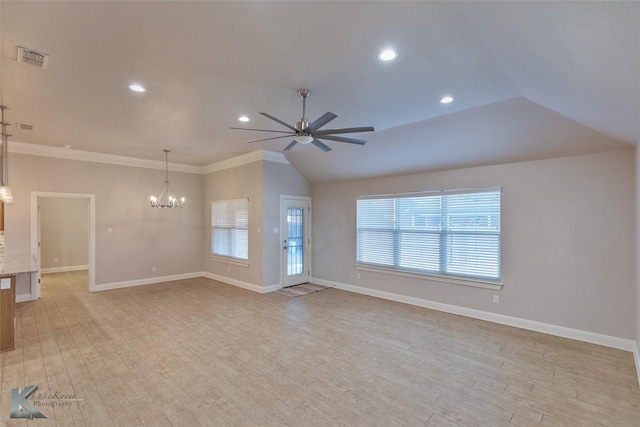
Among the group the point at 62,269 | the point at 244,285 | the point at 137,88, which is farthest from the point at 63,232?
the point at 137,88

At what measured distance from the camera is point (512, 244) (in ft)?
15.2

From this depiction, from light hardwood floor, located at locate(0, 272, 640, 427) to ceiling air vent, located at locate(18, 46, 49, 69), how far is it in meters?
3.04

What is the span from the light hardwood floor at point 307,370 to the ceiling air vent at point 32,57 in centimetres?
304

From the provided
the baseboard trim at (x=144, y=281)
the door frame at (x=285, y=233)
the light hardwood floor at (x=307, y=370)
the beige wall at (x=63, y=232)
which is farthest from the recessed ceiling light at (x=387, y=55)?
the beige wall at (x=63, y=232)

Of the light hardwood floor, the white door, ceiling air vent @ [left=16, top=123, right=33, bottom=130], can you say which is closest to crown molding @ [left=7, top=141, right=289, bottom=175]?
the white door

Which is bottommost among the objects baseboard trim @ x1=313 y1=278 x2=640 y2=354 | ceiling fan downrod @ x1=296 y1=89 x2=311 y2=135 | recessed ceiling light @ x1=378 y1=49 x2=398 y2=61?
baseboard trim @ x1=313 y1=278 x2=640 y2=354

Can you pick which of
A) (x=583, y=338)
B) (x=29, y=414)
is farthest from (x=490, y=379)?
(x=29, y=414)

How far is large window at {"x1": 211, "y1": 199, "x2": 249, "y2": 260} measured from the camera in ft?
23.3

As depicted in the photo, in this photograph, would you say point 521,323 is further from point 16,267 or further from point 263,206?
point 16,267

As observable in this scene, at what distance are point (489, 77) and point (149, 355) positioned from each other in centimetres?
483

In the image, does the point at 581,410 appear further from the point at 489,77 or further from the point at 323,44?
the point at 323,44

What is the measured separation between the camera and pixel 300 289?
6.84 meters

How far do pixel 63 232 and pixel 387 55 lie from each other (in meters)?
10.7

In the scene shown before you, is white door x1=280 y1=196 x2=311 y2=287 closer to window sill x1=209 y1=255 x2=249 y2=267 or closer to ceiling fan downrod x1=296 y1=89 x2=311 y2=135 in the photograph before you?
window sill x1=209 y1=255 x2=249 y2=267
